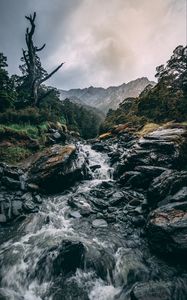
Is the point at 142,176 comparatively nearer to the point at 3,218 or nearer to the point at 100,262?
the point at 100,262

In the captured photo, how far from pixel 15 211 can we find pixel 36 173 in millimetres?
3797

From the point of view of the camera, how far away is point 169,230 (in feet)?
31.0

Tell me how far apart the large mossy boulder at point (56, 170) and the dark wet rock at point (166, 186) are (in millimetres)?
5951

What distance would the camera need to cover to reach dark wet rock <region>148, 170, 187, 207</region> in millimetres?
12273

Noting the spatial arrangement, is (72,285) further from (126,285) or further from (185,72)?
(185,72)

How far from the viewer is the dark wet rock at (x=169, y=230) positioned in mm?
9125

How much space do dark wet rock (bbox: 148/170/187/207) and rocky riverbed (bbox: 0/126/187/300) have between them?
2.0 inches

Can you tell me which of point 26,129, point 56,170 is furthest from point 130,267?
point 26,129

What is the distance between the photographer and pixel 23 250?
404 inches

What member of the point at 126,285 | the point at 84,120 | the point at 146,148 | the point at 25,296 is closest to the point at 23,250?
the point at 25,296

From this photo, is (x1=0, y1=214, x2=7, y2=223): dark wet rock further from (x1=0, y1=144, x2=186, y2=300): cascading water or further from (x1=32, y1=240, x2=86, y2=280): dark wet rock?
(x1=32, y1=240, x2=86, y2=280): dark wet rock

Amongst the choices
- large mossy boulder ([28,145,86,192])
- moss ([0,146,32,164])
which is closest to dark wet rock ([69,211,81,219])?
large mossy boulder ([28,145,86,192])

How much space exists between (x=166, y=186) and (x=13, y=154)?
11.7m

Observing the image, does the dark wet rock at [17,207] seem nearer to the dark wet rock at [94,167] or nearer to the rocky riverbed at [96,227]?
the rocky riverbed at [96,227]
